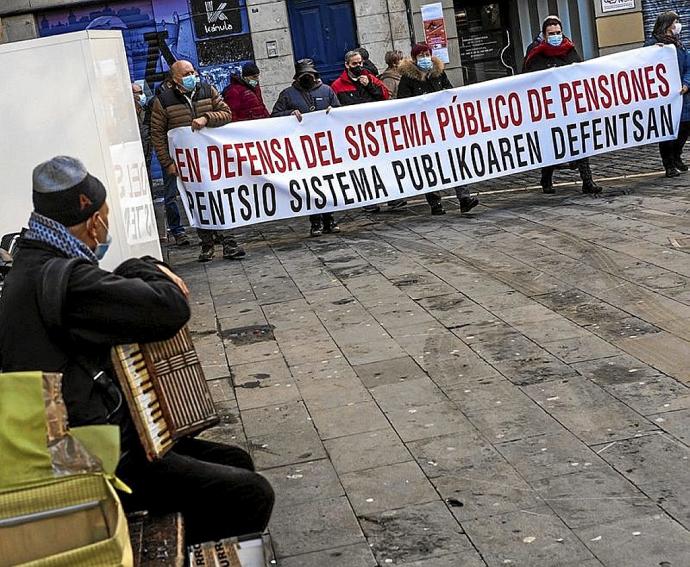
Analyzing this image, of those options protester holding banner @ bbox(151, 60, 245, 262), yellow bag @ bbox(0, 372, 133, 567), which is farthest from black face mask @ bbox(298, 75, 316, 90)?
yellow bag @ bbox(0, 372, 133, 567)

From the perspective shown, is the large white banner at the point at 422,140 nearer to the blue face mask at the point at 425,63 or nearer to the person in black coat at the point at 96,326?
the blue face mask at the point at 425,63

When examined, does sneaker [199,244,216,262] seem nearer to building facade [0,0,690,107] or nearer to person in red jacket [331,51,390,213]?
person in red jacket [331,51,390,213]

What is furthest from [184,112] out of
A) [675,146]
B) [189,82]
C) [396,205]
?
[675,146]

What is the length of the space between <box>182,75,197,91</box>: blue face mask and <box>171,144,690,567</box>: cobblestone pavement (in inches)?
71.6

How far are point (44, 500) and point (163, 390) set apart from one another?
792mm

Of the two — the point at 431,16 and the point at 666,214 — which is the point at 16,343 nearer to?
the point at 666,214

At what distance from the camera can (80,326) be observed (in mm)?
3832

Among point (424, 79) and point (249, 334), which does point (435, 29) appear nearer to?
point (424, 79)

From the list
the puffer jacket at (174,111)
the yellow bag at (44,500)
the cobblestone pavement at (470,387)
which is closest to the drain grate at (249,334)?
the cobblestone pavement at (470,387)

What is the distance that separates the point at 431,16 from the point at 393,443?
15.8 meters

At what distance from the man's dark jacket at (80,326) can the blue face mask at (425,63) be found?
10220 mm

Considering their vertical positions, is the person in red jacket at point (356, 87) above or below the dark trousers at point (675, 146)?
above

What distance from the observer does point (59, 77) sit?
7.62 metres

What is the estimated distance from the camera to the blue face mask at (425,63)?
13.7 meters
